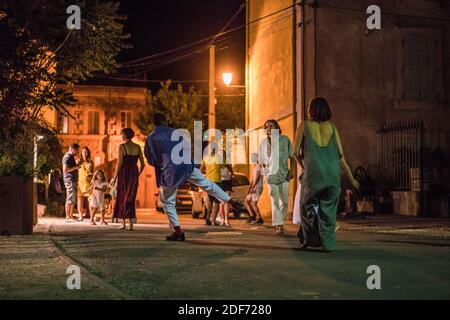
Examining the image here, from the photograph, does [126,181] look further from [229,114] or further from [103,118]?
[103,118]

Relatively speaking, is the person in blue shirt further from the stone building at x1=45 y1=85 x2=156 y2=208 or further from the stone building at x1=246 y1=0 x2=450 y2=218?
the stone building at x1=45 y1=85 x2=156 y2=208

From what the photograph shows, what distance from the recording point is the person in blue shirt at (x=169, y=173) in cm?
Result: 992

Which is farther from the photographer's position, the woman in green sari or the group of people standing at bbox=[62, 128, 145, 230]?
the group of people standing at bbox=[62, 128, 145, 230]

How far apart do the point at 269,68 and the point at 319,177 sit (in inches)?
626

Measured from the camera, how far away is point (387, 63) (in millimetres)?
20844

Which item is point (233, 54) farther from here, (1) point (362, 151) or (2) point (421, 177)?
(2) point (421, 177)

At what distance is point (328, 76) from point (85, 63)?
350 inches

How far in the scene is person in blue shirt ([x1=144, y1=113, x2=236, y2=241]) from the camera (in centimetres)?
992

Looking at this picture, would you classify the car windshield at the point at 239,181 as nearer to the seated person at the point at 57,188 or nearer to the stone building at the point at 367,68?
the stone building at the point at 367,68

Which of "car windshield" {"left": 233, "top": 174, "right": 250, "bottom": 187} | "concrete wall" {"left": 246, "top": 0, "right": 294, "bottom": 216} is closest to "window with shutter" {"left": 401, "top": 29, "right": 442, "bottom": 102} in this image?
"concrete wall" {"left": 246, "top": 0, "right": 294, "bottom": 216}

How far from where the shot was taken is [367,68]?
20641mm

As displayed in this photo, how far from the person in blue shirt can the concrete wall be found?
1067cm

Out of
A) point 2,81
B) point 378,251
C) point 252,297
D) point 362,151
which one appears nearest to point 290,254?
point 378,251

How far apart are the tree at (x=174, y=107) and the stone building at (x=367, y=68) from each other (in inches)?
1077
